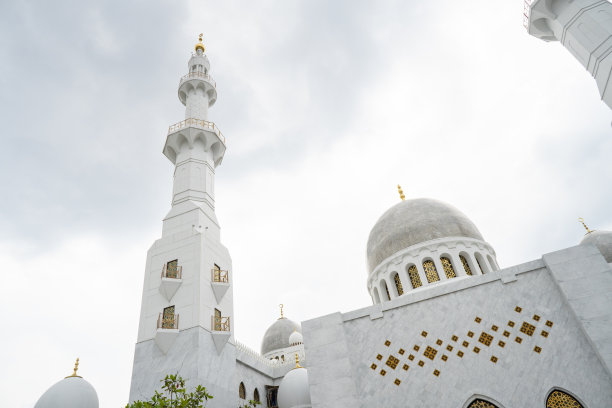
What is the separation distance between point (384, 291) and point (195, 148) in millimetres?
10272

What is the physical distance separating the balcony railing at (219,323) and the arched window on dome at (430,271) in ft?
23.6

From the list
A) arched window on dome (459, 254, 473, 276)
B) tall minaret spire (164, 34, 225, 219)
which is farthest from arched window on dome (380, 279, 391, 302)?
tall minaret spire (164, 34, 225, 219)

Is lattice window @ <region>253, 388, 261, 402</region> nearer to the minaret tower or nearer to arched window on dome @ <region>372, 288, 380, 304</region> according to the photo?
the minaret tower

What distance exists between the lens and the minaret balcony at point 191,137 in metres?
16.7

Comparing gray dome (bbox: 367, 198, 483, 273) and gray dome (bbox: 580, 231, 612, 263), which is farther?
gray dome (bbox: 580, 231, 612, 263)

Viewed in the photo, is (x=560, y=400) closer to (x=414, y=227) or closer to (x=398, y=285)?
(x=398, y=285)

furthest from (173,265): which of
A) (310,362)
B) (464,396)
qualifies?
(464,396)

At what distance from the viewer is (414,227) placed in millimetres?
14445

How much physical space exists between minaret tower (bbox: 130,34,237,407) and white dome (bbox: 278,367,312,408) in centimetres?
194

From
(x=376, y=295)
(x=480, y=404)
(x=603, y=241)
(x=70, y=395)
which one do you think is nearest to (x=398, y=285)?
(x=376, y=295)

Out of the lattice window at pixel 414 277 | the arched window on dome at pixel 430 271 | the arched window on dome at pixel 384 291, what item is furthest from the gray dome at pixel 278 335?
the arched window on dome at pixel 430 271

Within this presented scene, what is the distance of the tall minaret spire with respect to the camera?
15438mm

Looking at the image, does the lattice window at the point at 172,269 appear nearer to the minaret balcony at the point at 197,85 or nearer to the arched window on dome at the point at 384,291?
the arched window on dome at the point at 384,291

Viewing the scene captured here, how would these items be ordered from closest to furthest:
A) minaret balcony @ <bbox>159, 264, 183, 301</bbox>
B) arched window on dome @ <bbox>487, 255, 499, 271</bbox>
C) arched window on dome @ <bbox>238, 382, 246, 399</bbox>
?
minaret balcony @ <bbox>159, 264, 183, 301</bbox> < arched window on dome @ <bbox>238, 382, 246, 399</bbox> < arched window on dome @ <bbox>487, 255, 499, 271</bbox>
